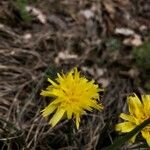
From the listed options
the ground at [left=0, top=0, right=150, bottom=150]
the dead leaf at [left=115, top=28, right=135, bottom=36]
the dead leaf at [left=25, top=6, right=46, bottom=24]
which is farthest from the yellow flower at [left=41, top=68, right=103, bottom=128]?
the dead leaf at [left=115, top=28, right=135, bottom=36]

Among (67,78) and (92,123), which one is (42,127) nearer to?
(92,123)

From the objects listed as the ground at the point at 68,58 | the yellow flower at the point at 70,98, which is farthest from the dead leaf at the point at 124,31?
the yellow flower at the point at 70,98

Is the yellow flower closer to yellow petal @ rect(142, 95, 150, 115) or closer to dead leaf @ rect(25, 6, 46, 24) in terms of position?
yellow petal @ rect(142, 95, 150, 115)


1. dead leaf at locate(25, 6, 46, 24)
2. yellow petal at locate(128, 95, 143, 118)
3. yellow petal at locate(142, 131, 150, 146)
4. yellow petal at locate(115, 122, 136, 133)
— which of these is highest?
dead leaf at locate(25, 6, 46, 24)

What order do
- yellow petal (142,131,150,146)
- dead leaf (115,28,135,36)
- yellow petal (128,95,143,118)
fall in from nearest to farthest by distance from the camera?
yellow petal (142,131,150,146), yellow petal (128,95,143,118), dead leaf (115,28,135,36)

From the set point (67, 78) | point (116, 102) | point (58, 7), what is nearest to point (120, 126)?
point (67, 78)

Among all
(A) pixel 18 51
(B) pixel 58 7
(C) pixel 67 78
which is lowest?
(C) pixel 67 78

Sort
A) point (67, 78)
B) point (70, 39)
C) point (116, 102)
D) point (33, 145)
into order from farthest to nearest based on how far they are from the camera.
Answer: point (70, 39) → point (116, 102) → point (33, 145) → point (67, 78)
